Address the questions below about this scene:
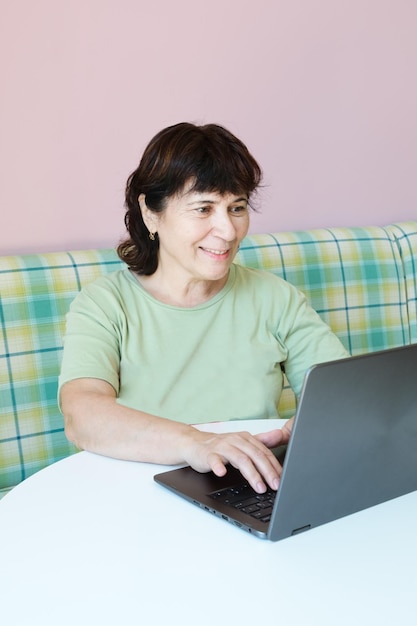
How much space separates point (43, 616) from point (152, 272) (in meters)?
1.01

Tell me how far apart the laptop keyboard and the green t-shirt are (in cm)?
51

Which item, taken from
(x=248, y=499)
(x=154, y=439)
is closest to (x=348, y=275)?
(x=154, y=439)

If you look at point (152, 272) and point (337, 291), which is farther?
point (337, 291)

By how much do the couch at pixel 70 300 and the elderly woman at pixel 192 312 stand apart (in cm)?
25

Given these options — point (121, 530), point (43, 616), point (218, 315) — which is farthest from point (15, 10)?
point (43, 616)

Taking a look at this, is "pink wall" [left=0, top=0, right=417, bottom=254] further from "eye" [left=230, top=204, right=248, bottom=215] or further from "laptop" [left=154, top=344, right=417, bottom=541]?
"laptop" [left=154, top=344, right=417, bottom=541]

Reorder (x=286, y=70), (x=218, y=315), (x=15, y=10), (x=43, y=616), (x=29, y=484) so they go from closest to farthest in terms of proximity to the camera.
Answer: (x=43, y=616) < (x=29, y=484) < (x=218, y=315) < (x=15, y=10) < (x=286, y=70)

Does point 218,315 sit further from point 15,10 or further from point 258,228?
point 15,10

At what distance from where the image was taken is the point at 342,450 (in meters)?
0.98

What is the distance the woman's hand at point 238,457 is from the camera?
1.15m

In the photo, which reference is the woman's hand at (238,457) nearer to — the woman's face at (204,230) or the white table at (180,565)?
the white table at (180,565)

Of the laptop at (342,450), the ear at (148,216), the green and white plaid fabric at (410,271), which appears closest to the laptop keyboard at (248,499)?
the laptop at (342,450)

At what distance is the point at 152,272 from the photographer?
5.88 feet

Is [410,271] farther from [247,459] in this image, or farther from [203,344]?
[247,459]
